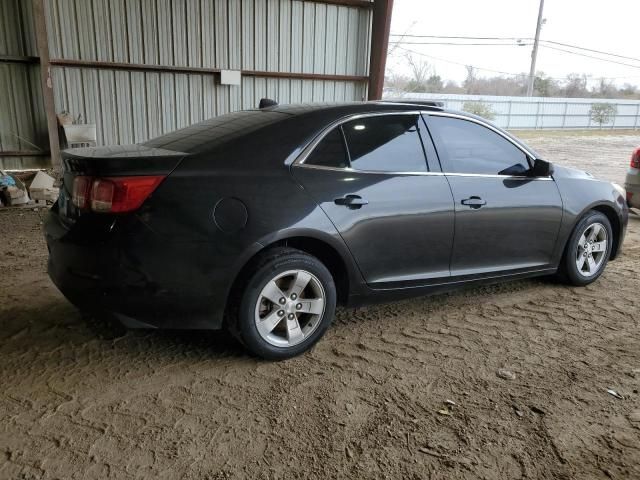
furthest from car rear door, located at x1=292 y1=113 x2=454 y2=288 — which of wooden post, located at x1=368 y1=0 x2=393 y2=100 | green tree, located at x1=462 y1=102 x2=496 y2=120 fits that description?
green tree, located at x1=462 y1=102 x2=496 y2=120

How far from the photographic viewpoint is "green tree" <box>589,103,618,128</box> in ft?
110

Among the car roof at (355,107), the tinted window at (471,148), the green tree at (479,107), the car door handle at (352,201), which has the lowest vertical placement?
the green tree at (479,107)

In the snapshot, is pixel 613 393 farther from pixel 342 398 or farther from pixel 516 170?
pixel 516 170

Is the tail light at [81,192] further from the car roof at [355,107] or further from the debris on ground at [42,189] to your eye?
the debris on ground at [42,189]

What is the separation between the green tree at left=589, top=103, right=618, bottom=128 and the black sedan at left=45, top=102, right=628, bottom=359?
3356 centimetres

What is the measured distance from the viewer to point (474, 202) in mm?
3838

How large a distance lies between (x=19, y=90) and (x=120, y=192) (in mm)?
7495

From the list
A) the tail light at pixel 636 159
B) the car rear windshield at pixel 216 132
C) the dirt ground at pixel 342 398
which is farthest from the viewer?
the tail light at pixel 636 159

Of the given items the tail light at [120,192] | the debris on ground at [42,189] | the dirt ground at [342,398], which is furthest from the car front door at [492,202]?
the debris on ground at [42,189]

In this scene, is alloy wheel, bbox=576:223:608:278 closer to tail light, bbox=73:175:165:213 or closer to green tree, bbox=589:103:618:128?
tail light, bbox=73:175:165:213

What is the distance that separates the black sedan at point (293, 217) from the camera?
2842 millimetres

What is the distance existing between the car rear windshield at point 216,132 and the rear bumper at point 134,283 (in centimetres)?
68

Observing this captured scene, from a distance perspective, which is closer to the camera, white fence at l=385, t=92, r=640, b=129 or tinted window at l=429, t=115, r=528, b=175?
tinted window at l=429, t=115, r=528, b=175

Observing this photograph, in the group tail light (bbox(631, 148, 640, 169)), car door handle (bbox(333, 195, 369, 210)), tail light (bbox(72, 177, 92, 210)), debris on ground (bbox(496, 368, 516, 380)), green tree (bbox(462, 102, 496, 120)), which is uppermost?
tail light (bbox(72, 177, 92, 210))
